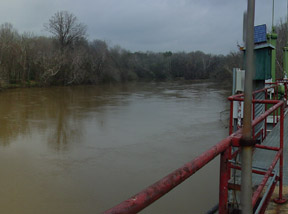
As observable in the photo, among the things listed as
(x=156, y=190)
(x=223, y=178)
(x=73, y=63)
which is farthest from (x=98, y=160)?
(x=73, y=63)

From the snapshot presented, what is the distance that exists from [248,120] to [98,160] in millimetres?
6989

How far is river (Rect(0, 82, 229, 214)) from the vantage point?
593cm

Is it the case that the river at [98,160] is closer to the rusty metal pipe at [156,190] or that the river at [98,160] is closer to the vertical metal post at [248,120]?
the vertical metal post at [248,120]

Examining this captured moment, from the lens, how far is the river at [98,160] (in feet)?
19.5

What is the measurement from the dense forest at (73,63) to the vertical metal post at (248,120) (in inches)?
1307

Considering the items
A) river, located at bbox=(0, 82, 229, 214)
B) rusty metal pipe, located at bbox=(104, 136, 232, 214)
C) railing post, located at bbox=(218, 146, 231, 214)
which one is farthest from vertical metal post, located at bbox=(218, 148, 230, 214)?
river, located at bbox=(0, 82, 229, 214)

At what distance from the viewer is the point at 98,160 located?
8.23 metres

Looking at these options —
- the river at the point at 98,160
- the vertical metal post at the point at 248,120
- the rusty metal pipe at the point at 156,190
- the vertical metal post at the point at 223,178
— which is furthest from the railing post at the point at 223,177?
the river at the point at 98,160

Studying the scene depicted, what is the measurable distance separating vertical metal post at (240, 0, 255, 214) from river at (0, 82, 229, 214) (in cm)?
417

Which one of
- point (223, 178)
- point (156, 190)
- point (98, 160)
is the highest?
point (156, 190)

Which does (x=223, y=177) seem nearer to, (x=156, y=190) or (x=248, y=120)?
(x=248, y=120)

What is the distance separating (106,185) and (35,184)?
1.56m

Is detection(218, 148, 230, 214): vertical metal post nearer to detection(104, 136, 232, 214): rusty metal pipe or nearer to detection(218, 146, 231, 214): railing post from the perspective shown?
detection(218, 146, 231, 214): railing post

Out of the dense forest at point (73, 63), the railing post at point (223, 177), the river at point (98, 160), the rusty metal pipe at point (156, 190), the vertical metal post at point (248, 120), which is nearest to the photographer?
the rusty metal pipe at point (156, 190)
